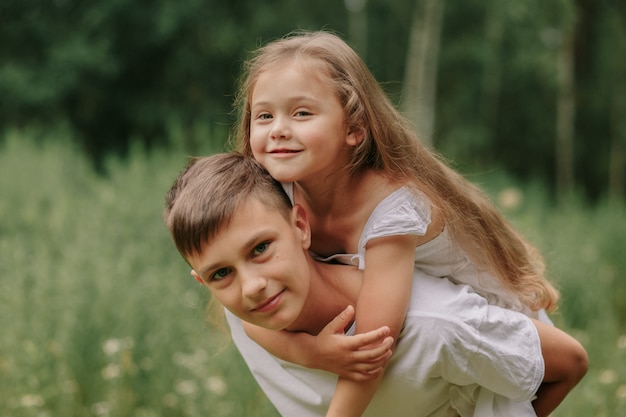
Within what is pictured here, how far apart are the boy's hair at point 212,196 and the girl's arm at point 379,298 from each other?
0.27m

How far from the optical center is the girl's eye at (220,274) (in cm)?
193

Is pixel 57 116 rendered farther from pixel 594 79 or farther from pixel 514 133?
pixel 594 79

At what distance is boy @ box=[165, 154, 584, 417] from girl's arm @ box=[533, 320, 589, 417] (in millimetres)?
78

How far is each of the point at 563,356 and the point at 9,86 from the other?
693 inches

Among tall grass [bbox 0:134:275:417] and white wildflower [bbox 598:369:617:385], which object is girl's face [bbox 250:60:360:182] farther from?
white wildflower [bbox 598:369:617:385]

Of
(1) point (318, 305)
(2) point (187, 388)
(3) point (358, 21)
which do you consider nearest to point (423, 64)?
(3) point (358, 21)

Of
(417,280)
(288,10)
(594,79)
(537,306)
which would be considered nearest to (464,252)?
(417,280)

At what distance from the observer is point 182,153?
363 inches

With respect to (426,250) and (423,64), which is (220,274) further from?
(423,64)

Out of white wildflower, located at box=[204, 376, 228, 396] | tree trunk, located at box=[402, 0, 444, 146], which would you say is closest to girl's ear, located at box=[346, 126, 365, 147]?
white wildflower, located at box=[204, 376, 228, 396]

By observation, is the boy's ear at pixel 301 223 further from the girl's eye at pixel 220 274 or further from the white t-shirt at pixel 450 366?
the white t-shirt at pixel 450 366

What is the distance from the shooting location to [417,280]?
2188 mm

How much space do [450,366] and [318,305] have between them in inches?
15.3

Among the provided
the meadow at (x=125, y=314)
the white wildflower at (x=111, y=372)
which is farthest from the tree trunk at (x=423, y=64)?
the white wildflower at (x=111, y=372)
